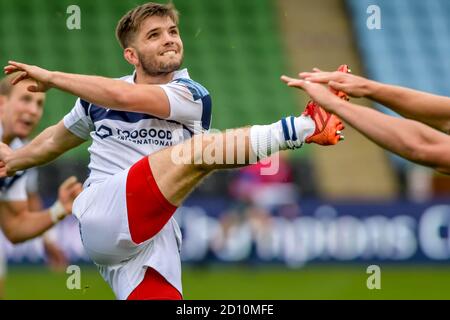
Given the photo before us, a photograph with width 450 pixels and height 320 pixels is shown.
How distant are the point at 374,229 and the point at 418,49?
6.73 meters

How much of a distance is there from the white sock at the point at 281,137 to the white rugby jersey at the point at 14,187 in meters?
2.99

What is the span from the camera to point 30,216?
321 inches

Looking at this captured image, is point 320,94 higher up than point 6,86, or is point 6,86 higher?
point 6,86

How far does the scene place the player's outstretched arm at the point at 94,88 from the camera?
5918 millimetres

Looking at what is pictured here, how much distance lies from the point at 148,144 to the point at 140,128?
131 mm

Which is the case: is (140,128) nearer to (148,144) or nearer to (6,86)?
(148,144)

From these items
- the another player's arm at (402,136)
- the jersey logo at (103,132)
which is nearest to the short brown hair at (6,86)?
the jersey logo at (103,132)

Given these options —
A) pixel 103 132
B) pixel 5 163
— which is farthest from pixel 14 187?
pixel 103 132

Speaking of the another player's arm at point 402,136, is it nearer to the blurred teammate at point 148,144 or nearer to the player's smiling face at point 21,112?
the blurred teammate at point 148,144

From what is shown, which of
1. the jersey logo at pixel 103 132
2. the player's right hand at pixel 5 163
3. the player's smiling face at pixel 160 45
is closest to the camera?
the player's smiling face at pixel 160 45

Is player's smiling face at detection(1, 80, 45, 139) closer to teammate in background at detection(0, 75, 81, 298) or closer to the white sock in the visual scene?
teammate in background at detection(0, 75, 81, 298)

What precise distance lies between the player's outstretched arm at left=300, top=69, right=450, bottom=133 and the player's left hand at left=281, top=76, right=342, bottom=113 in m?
0.09

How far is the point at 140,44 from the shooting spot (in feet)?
20.9

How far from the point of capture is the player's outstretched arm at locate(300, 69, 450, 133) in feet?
18.1
